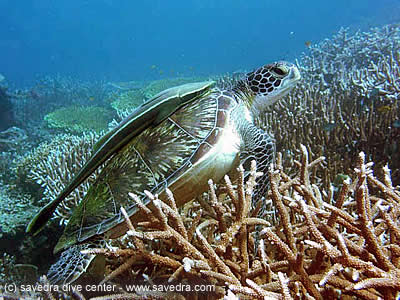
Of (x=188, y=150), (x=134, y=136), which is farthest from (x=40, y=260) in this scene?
(x=188, y=150)

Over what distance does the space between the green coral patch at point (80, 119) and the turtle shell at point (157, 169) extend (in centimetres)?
533

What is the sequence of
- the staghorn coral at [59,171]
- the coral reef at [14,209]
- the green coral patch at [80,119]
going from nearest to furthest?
the staghorn coral at [59,171], the coral reef at [14,209], the green coral patch at [80,119]

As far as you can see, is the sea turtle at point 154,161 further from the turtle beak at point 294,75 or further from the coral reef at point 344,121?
the coral reef at point 344,121

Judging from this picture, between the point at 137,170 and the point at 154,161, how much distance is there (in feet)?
0.45

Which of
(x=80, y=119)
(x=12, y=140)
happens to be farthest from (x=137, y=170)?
(x=12, y=140)

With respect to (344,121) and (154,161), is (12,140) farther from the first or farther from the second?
(344,121)

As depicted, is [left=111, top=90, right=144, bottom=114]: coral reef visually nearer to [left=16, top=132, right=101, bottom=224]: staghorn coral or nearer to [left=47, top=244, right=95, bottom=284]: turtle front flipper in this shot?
[left=16, top=132, right=101, bottom=224]: staghorn coral

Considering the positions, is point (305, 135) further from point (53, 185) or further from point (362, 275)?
point (53, 185)

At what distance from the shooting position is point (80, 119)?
740cm

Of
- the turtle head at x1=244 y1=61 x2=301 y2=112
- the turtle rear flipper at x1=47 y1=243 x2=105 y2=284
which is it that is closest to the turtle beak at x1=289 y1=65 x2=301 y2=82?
the turtle head at x1=244 y1=61 x2=301 y2=112

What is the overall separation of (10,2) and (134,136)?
315 feet

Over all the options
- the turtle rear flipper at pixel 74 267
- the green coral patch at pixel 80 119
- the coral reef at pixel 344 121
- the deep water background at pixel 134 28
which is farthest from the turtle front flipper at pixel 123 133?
the deep water background at pixel 134 28

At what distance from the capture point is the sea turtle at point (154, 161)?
5.94ft

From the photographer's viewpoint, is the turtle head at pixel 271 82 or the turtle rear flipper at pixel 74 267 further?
the turtle head at pixel 271 82
